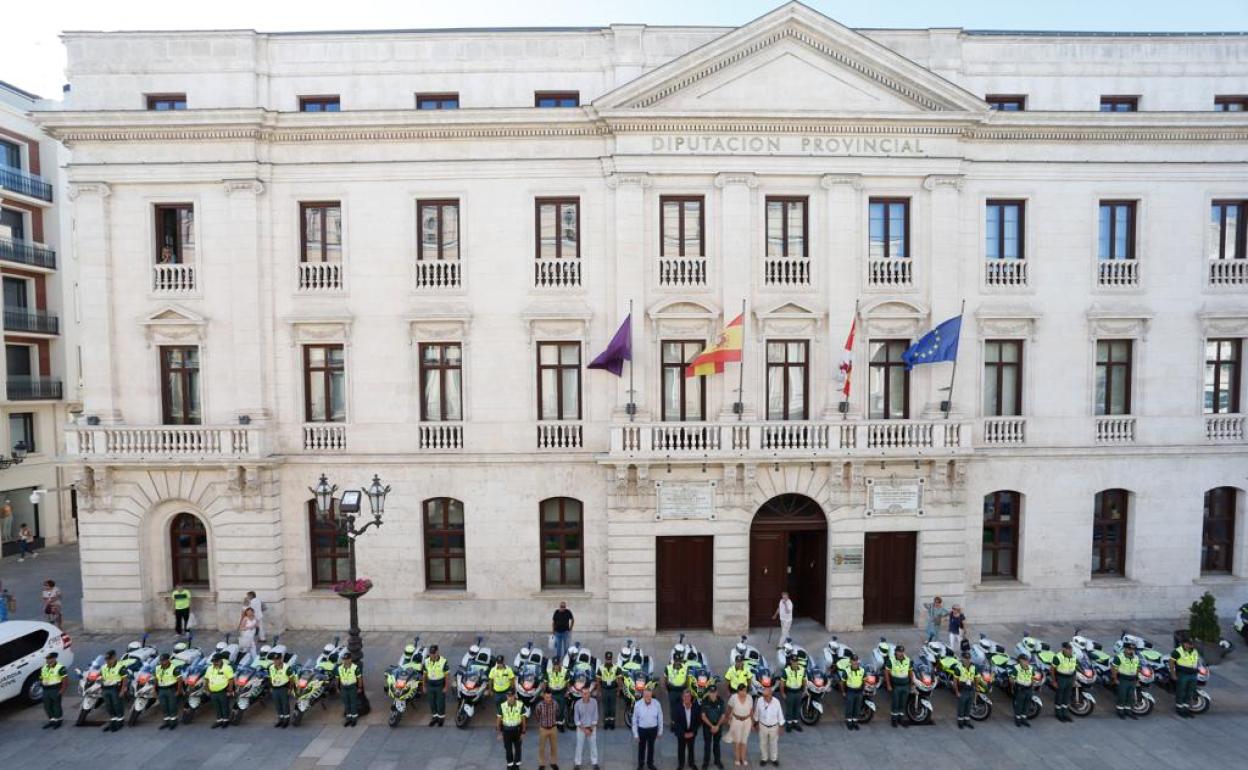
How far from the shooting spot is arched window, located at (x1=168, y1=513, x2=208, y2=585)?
2006 centimetres

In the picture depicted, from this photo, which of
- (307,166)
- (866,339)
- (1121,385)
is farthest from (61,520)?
(1121,385)

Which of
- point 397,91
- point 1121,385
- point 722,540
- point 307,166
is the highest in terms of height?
point 397,91

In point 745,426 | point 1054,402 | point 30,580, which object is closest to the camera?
point 745,426

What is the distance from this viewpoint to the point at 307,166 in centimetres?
1936

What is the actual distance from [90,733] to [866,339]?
21604 millimetres

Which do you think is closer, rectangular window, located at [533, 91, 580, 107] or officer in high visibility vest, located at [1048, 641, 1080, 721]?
officer in high visibility vest, located at [1048, 641, 1080, 721]

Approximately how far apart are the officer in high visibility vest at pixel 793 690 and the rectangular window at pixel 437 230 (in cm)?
1436

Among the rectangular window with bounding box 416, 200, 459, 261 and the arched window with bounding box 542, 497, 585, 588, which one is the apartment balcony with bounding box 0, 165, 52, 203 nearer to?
the rectangular window with bounding box 416, 200, 459, 261

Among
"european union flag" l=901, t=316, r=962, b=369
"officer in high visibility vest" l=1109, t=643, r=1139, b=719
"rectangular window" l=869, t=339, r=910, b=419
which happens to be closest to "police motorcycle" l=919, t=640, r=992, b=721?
"officer in high visibility vest" l=1109, t=643, r=1139, b=719

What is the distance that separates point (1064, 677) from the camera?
14602 millimetres

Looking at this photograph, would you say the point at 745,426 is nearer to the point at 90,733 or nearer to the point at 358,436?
the point at 358,436

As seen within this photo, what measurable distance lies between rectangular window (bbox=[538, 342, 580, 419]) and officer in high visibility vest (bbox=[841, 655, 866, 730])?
990 centimetres

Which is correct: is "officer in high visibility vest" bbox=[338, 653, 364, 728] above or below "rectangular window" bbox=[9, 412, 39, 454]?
below

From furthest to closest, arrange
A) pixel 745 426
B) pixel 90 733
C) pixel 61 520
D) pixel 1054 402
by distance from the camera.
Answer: pixel 61 520 < pixel 1054 402 < pixel 745 426 < pixel 90 733
